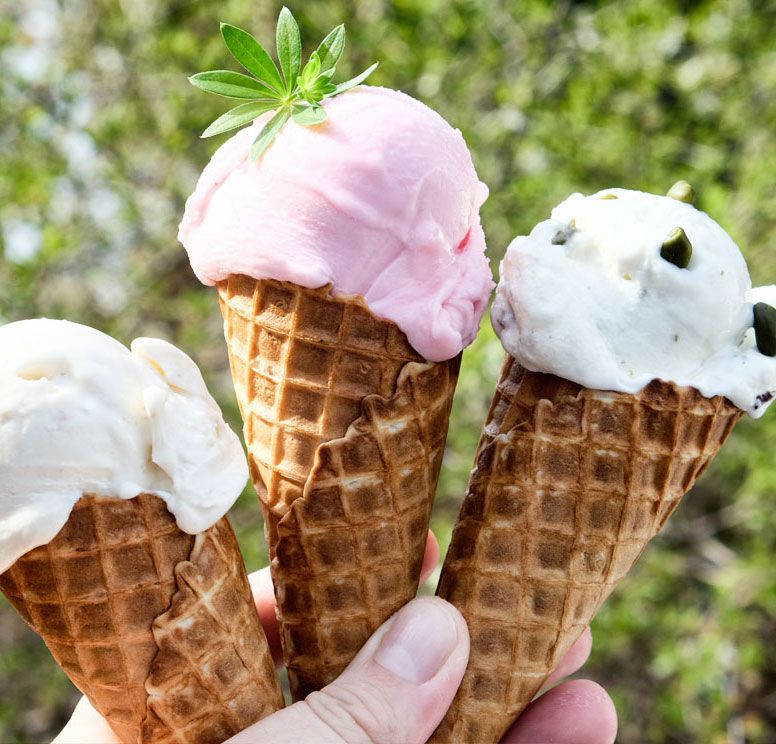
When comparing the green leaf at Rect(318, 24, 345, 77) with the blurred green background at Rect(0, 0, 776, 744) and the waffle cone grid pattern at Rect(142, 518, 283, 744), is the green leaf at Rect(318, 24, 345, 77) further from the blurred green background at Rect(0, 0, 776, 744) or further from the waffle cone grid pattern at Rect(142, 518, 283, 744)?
the blurred green background at Rect(0, 0, 776, 744)

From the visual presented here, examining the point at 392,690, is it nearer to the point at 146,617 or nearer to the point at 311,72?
the point at 146,617

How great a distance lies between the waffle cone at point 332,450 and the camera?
1482 millimetres

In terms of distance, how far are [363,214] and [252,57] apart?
0.38 meters

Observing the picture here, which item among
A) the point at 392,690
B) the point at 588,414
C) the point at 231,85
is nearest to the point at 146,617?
the point at 392,690

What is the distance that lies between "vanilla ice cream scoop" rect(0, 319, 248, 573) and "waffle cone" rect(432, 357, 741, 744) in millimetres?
490

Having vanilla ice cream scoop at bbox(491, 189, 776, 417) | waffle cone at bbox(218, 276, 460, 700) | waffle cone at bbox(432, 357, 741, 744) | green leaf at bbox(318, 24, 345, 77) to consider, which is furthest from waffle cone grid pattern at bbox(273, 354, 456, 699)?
green leaf at bbox(318, 24, 345, 77)

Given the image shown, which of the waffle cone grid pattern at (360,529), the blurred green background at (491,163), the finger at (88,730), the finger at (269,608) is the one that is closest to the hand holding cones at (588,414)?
the waffle cone grid pattern at (360,529)

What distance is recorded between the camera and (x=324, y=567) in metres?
1.55

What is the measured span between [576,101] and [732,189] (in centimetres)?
128

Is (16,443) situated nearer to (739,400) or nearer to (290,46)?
(290,46)

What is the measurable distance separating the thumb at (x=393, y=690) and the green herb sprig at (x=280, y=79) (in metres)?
0.95

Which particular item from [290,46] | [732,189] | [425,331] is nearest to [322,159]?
[290,46]

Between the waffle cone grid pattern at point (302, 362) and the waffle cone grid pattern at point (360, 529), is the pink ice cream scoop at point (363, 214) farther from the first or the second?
the waffle cone grid pattern at point (360, 529)

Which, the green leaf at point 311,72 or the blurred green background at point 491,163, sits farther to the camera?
the blurred green background at point 491,163
